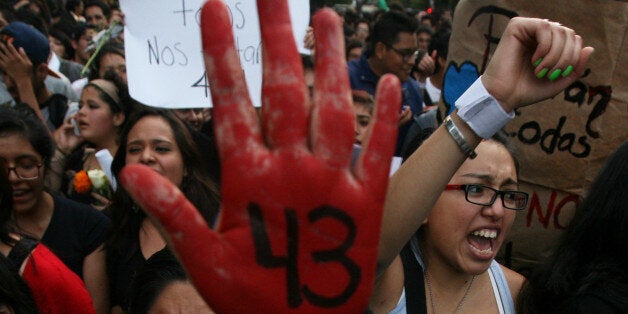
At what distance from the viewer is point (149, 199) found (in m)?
1.05

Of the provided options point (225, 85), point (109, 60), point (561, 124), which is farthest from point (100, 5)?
point (225, 85)

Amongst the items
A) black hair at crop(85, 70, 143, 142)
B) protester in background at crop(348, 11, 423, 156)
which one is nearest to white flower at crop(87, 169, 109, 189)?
black hair at crop(85, 70, 143, 142)

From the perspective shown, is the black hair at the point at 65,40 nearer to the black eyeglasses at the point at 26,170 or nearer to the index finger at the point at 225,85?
the black eyeglasses at the point at 26,170

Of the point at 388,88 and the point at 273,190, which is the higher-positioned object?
the point at 388,88

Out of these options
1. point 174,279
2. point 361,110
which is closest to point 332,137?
point 174,279

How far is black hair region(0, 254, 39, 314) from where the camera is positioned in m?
1.82

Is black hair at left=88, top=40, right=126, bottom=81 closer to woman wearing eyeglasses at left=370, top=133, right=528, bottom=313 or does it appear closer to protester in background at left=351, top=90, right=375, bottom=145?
protester in background at left=351, top=90, right=375, bottom=145

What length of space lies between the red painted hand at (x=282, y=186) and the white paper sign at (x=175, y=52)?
93.3 inches

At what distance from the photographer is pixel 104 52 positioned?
17.6ft

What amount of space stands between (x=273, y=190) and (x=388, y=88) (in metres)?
0.24

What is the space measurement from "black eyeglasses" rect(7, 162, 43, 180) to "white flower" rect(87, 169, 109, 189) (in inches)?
26.4

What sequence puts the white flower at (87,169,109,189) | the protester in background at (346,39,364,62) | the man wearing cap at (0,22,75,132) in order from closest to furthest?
1. the white flower at (87,169,109,189)
2. the man wearing cap at (0,22,75,132)
3. the protester in background at (346,39,364,62)

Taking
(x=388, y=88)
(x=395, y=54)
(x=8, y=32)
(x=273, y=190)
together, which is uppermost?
(x=388, y=88)

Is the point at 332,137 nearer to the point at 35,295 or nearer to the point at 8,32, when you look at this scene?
the point at 35,295
